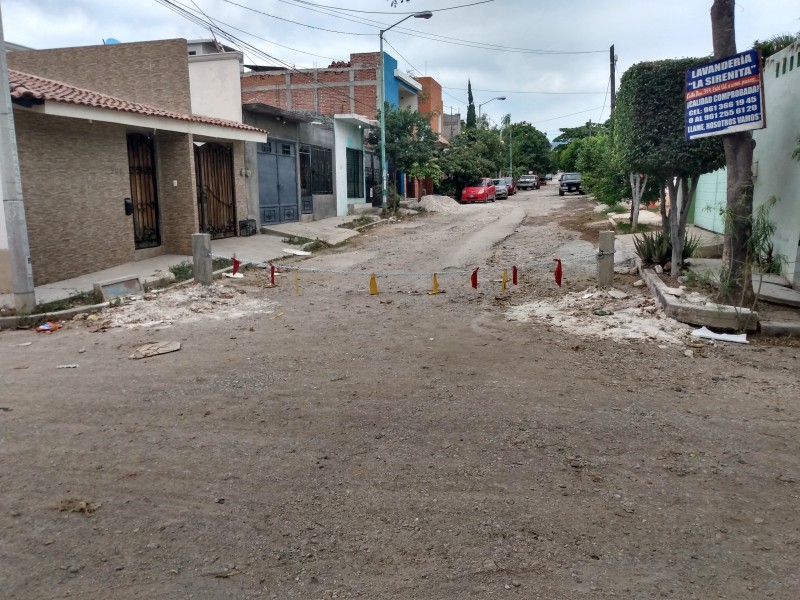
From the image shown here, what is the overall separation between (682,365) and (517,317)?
268 cm

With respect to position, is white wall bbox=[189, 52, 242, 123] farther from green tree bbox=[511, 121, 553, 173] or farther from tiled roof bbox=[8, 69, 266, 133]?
green tree bbox=[511, 121, 553, 173]

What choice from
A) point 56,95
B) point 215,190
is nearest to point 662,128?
point 56,95

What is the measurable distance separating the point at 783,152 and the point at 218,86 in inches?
614

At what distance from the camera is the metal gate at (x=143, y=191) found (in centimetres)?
1481

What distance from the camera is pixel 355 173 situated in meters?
30.3

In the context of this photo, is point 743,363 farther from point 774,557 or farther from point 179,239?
point 179,239

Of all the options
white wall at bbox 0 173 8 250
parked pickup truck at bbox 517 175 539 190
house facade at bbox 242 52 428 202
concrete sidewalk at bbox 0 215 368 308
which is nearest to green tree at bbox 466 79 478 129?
parked pickup truck at bbox 517 175 539 190

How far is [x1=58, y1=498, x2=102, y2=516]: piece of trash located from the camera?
3701 millimetres

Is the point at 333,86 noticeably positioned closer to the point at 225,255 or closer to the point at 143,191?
the point at 143,191

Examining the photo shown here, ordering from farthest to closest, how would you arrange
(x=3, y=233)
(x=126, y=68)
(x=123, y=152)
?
1. (x=126, y=68)
2. (x=123, y=152)
3. (x=3, y=233)

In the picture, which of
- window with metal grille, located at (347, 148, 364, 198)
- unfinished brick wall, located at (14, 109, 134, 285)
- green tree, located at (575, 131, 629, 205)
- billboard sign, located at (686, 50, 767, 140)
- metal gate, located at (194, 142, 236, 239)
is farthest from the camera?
window with metal grille, located at (347, 148, 364, 198)

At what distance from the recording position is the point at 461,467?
424 centimetres

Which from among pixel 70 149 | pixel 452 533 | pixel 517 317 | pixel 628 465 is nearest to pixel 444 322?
pixel 517 317

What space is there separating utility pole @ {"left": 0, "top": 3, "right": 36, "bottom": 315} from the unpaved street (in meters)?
1.20
